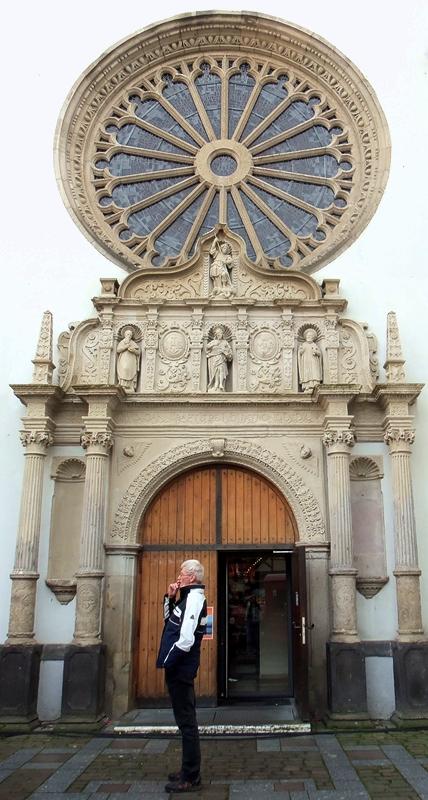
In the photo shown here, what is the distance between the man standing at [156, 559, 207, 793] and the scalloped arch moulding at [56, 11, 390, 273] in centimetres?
690

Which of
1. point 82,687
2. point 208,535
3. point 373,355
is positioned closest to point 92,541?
point 208,535

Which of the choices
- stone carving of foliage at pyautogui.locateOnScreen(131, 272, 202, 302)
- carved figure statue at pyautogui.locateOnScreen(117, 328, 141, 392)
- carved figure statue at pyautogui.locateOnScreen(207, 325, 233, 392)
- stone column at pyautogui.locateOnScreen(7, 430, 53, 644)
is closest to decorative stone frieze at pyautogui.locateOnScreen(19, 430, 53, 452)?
stone column at pyautogui.locateOnScreen(7, 430, 53, 644)

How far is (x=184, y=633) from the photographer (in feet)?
19.7

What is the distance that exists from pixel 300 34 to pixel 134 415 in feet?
25.9

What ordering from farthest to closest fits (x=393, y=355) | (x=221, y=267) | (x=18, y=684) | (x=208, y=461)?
(x=221, y=267) → (x=393, y=355) → (x=208, y=461) → (x=18, y=684)

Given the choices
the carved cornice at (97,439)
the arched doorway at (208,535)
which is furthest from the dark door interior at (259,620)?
the carved cornice at (97,439)

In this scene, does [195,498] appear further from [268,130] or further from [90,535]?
[268,130]

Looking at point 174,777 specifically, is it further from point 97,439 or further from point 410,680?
point 97,439

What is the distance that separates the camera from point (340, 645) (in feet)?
29.7

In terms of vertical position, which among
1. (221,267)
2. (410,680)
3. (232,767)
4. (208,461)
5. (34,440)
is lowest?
(232,767)

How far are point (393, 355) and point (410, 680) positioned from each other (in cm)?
456

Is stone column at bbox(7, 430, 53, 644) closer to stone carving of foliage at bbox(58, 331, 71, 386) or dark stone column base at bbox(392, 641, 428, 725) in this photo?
stone carving of foliage at bbox(58, 331, 71, 386)

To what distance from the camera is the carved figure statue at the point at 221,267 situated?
10.9m

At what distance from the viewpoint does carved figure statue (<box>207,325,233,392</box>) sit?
34.0ft
